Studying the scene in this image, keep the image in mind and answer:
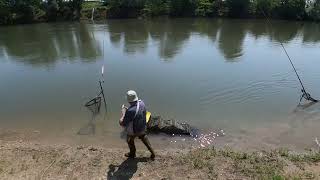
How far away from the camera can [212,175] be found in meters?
7.49

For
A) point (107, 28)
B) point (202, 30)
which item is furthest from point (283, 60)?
point (107, 28)

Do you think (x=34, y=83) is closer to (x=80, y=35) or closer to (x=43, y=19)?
(x=80, y=35)

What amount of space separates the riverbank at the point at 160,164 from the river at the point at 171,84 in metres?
1.39

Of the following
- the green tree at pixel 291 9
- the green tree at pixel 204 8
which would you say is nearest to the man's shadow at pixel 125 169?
the green tree at pixel 291 9

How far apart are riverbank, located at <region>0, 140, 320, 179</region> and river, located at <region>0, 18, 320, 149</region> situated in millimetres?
1386

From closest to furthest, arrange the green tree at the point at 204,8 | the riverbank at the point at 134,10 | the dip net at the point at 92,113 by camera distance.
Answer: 1. the dip net at the point at 92,113
2. the riverbank at the point at 134,10
3. the green tree at the point at 204,8

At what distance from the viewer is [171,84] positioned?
15.4 metres

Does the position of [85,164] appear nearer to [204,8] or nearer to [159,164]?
[159,164]

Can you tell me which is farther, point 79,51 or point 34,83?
point 79,51

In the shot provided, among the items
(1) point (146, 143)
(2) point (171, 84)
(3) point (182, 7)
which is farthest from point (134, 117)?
(3) point (182, 7)

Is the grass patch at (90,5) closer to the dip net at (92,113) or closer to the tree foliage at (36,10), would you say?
the tree foliage at (36,10)

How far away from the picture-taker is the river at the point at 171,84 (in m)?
11.1

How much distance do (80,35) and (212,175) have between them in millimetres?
26244

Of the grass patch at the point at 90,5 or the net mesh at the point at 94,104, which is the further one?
the grass patch at the point at 90,5
